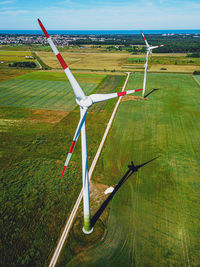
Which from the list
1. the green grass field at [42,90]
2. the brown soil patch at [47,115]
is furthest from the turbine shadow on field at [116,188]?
the green grass field at [42,90]

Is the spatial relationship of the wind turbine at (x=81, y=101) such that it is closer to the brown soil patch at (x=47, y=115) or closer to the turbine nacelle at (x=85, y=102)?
the turbine nacelle at (x=85, y=102)

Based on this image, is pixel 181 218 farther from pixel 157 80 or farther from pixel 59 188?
pixel 157 80

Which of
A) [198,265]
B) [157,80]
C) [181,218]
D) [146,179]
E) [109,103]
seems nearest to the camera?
[198,265]

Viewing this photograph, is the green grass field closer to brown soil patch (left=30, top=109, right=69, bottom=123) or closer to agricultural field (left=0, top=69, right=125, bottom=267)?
agricultural field (left=0, top=69, right=125, bottom=267)

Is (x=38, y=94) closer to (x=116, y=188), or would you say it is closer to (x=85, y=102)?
(x=116, y=188)

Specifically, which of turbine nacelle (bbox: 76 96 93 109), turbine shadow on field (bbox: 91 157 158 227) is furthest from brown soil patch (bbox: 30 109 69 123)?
turbine nacelle (bbox: 76 96 93 109)

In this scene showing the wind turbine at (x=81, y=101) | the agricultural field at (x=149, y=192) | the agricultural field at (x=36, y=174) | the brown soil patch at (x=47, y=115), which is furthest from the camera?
the brown soil patch at (x=47, y=115)

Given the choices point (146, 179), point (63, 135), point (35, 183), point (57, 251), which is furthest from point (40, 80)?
point (57, 251)
